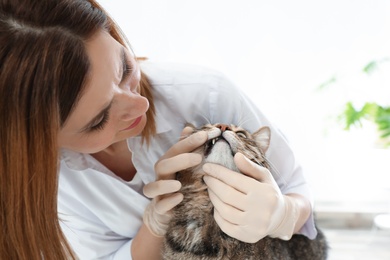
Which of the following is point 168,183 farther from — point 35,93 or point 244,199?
point 35,93

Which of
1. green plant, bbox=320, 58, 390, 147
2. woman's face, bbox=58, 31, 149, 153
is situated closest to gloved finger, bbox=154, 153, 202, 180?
woman's face, bbox=58, 31, 149, 153

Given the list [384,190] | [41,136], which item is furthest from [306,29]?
[41,136]

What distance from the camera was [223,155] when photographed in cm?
101

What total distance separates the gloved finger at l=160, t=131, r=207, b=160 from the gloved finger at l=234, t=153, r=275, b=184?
80 millimetres

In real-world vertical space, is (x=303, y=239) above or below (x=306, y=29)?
below

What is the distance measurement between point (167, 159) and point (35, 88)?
325 mm

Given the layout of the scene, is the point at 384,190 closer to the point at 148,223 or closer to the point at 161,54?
the point at 161,54

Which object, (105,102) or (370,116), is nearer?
(105,102)

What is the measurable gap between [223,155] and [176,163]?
10 centimetres

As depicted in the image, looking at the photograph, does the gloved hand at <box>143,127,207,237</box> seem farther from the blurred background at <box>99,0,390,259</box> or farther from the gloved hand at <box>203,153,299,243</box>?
the blurred background at <box>99,0,390,259</box>

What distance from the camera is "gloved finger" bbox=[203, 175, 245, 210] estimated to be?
100 centimetres

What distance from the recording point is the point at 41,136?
0.87 m

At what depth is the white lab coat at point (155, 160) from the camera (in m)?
1.16

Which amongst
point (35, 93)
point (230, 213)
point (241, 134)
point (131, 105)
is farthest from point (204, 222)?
point (35, 93)
